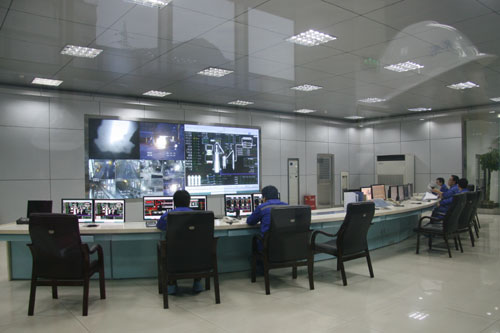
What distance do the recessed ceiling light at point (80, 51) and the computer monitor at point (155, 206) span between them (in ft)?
7.35

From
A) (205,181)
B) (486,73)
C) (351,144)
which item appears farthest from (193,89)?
(351,144)

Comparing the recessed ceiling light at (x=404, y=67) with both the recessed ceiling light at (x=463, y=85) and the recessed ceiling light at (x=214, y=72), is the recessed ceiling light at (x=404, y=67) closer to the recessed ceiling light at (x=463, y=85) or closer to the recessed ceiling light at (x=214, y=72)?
→ the recessed ceiling light at (x=463, y=85)

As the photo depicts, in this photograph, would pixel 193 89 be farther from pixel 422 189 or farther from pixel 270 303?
pixel 422 189

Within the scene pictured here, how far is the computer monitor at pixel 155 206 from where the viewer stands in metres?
4.77

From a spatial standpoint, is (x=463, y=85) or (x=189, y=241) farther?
(x=463, y=85)

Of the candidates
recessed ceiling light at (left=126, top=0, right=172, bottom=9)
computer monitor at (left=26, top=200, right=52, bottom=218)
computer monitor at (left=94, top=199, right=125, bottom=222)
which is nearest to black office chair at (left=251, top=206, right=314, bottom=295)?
computer monitor at (left=94, top=199, right=125, bottom=222)

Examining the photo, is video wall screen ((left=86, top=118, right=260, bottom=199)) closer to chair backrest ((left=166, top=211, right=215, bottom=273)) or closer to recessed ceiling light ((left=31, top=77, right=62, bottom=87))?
recessed ceiling light ((left=31, top=77, right=62, bottom=87))

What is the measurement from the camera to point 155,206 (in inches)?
189

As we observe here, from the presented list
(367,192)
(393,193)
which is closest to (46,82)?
(367,192)

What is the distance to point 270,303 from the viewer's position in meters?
3.49

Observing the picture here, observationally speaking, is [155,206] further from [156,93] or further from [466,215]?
[466,215]

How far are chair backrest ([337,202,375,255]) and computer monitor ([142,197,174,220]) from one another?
7.32 ft

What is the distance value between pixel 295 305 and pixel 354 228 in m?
1.15

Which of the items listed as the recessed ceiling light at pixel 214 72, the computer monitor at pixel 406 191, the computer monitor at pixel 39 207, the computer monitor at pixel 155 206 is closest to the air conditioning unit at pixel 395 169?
the computer monitor at pixel 406 191
